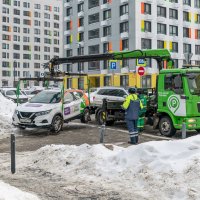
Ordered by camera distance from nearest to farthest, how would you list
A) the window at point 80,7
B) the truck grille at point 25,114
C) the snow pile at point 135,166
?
the snow pile at point 135,166
the truck grille at point 25,114
the window at point 80,7

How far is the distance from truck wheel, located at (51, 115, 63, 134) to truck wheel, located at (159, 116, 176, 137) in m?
4.06

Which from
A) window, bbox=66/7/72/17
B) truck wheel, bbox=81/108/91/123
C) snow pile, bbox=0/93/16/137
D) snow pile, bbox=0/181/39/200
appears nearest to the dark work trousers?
snow pile, bbox=0/93/16/137

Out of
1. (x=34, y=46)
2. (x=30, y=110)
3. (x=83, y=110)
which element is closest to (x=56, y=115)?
(x=30, y=110)

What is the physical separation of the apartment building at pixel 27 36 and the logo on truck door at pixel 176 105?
85.4 m

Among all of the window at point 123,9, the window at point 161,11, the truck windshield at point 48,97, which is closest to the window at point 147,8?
the window at point 161,11

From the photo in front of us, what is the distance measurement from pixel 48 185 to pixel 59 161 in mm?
1726

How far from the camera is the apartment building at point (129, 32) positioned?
56281 mm

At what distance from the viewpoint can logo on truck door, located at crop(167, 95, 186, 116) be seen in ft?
46.4

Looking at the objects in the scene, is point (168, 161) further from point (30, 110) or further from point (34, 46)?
point (34, 46)

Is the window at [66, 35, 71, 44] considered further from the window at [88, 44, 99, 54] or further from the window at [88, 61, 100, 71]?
the window at [88, 61, 100, 71]

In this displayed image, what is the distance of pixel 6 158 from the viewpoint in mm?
11062

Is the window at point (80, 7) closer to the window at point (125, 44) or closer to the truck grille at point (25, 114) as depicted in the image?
the window at point (125, 44)

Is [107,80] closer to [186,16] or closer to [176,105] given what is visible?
[186,16]

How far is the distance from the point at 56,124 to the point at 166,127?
4.38 meters
